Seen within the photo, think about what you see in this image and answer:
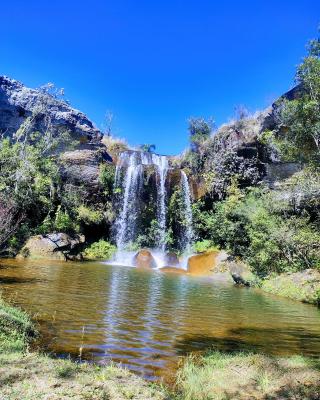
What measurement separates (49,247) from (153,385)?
880 inches

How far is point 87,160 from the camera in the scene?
111 feet

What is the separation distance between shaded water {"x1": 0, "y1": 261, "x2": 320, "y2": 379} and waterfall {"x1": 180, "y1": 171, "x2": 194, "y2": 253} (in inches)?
690

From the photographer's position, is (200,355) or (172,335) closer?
(200,355)

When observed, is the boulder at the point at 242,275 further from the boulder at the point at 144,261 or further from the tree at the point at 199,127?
the tree at the point at 199,127

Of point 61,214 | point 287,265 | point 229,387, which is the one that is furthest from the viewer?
point 61,214

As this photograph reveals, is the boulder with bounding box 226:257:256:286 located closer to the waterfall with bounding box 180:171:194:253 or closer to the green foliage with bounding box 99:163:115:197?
the waterfall with bounding box 180:171:194:253

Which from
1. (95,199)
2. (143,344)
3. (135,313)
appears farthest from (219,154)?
(143,344)

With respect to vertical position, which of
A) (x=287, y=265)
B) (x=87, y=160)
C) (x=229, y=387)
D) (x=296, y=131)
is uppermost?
(x=87, y=160)

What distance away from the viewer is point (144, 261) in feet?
89.7

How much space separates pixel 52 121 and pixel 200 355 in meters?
30.6

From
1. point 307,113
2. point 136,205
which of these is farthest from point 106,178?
point 307,113

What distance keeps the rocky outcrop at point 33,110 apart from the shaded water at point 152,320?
2042 cm

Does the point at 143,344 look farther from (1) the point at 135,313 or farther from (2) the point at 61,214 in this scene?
(2) the point at 61,214

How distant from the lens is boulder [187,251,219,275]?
84.2 ft
